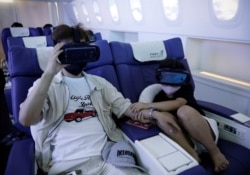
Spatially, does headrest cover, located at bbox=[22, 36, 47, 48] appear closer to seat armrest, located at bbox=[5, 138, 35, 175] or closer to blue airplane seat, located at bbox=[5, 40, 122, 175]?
blue airplane seat, located at bbox=[5, 40, 122, 175]

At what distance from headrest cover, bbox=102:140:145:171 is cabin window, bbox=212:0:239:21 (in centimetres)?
133

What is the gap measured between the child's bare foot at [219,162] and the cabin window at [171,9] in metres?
1.57

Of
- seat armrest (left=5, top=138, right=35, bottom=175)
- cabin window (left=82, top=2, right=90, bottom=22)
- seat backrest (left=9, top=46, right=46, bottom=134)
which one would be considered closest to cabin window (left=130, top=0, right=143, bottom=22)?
seat backrest (left=9, top=46, right=46, bottom=134)

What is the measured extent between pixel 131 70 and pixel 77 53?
2.43ft

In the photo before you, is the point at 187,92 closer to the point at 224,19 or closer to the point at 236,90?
the point at 236,90

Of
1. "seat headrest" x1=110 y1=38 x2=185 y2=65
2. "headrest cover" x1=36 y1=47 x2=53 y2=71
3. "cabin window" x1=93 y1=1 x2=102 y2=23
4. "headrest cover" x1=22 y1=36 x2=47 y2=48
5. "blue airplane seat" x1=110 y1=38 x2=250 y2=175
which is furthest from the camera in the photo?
"cabin window" x1=93 y1=1 x2=102 y2=23

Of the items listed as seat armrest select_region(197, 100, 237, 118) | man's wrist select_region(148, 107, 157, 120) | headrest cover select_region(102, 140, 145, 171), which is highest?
man's wrist select_region(148, 107, 157, 120)

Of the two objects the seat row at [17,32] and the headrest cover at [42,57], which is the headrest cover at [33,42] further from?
the headrest cover at [42,57]

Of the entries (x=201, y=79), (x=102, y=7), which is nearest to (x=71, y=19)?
(x=102, y=7)

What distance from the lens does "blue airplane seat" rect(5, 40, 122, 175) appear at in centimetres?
87

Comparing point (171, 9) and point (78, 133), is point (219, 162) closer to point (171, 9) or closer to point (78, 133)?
point (78, 133)

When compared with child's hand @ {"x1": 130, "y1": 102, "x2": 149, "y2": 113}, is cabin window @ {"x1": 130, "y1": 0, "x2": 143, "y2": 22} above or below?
above

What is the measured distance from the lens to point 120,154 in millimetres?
1019

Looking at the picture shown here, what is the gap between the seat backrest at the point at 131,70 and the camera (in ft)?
5.02
